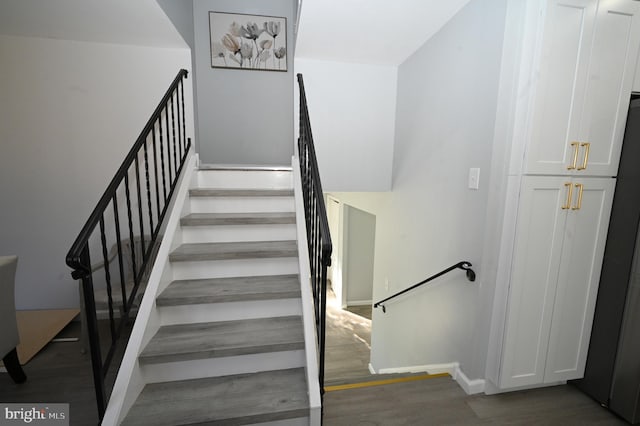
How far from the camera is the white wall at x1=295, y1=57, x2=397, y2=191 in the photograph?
300 centimetres

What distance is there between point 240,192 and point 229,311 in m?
1.02

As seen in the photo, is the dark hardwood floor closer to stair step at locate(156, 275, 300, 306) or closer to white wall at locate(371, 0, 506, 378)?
stair step at locate(156, 275, 300, 306)

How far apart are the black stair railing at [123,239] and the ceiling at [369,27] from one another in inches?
48.3

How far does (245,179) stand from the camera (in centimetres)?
264

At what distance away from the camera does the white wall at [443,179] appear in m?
1.78

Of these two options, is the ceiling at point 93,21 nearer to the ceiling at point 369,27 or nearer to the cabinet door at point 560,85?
the ceiling at point 369,27

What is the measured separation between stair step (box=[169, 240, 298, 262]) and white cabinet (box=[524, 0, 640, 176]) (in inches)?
63.9

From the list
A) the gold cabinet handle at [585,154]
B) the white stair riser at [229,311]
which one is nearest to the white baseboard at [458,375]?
the white stair riser at [229,311]

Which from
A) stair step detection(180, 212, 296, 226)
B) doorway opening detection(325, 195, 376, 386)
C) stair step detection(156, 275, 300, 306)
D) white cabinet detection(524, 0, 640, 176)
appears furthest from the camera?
doorway opening detection(325, 195, 376, 386)

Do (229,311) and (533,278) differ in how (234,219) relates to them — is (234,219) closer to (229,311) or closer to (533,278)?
(229,311)

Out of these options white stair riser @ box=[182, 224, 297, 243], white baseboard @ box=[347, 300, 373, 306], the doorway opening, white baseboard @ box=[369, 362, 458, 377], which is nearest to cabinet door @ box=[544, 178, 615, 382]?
white baseboard @ box=[369, 362, 458, 377]

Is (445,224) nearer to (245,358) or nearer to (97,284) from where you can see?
(245,358)

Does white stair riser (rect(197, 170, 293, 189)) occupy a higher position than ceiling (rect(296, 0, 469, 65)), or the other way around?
ceiling (rect(296, 0, 469, 65))

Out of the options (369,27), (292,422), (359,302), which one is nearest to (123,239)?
(292,422)
